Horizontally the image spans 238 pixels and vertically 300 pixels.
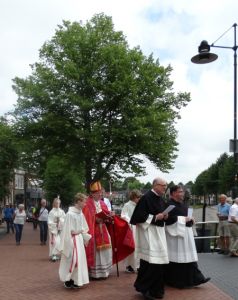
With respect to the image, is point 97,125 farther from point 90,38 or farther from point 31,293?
point 31,293

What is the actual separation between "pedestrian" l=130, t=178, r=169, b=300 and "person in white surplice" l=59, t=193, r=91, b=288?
1402 millimetres

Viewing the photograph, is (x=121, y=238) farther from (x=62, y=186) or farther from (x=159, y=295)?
(x=62, y=186)

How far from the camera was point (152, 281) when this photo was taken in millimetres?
8742

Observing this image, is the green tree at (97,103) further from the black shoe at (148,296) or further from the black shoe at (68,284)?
the black shoe at (148,296)

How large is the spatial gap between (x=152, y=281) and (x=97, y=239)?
265cm

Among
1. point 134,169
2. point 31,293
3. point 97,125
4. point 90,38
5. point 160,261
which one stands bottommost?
point 31,293

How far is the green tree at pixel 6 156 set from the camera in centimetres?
3341

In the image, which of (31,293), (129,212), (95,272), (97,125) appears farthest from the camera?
(97,125)

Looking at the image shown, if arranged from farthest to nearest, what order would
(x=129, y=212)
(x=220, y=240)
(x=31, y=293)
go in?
1. (x=220, y=240)
2. (x=129, y=212)
3. (x=31, y=293)

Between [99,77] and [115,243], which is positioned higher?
[99,77]

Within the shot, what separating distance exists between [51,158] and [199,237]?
61.2 feet

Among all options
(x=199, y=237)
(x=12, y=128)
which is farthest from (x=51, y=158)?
(x=199, y=237)

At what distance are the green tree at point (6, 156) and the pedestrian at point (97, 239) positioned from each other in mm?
22594

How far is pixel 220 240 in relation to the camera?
16.3m
